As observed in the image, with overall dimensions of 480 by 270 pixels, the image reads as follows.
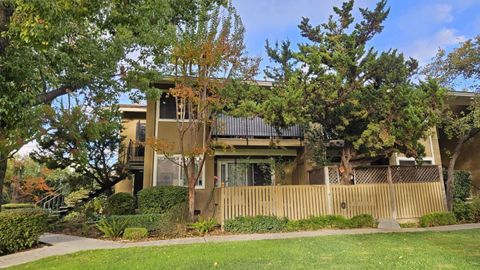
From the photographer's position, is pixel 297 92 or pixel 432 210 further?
pixel 432 210

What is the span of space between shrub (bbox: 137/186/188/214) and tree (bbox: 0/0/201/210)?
419cm

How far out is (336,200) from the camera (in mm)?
13664

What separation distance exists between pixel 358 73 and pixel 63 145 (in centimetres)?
1232

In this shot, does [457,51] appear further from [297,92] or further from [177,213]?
[177,213]

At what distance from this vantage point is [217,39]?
41.5 ft

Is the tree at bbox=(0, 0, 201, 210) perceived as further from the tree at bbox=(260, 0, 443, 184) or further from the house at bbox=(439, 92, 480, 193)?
the house at bbox=(439, 92, 480, 193)

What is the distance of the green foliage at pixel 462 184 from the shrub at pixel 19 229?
60.7ft

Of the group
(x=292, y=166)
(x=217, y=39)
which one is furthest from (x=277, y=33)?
(x=292, y=166)

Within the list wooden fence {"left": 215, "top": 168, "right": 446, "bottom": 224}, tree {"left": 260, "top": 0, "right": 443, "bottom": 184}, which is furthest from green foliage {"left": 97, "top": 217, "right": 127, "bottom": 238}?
tree {"left": 260, "top": 0, "right": 443, "bottom": 184}

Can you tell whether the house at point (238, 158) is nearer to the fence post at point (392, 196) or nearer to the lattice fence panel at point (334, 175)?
the lattice fence panel at point (334, 175)

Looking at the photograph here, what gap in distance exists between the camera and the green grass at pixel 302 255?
669cm

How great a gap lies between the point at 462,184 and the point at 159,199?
50.3 feet

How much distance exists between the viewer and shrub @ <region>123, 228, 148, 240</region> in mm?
11203

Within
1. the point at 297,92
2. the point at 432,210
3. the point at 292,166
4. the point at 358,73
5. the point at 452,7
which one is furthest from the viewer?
the point at 292,166
